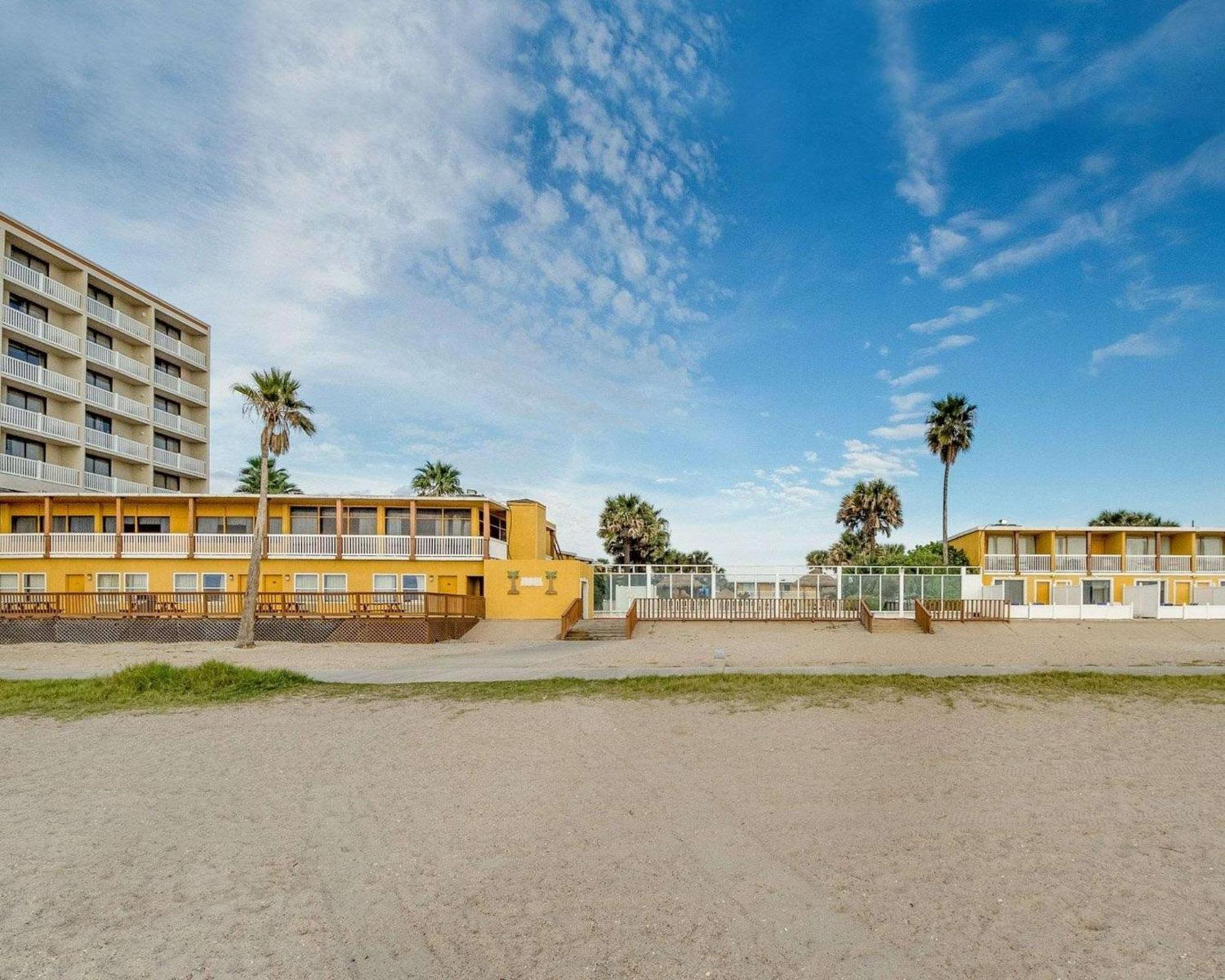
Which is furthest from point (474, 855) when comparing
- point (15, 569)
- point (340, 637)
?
point (15, 569)

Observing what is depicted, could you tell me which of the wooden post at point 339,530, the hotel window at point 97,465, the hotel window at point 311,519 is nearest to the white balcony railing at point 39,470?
the hotel window at point 97,465

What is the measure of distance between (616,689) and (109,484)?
41164 mm

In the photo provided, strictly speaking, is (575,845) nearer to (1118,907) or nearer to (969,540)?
(1118,907)

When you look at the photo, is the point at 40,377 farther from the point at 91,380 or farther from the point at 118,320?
the point at 118,320

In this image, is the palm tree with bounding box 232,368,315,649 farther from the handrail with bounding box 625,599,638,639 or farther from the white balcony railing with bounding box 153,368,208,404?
the white balcony railing with bounding box 153,368,208,404

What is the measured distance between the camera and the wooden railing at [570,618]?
2892 centimetres

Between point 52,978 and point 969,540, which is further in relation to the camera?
point 969,540

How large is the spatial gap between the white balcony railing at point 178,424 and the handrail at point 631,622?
115 feet

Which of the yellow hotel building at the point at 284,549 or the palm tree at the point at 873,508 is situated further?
the palm tree at the point at 873,508

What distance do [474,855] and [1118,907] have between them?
515 centimetres

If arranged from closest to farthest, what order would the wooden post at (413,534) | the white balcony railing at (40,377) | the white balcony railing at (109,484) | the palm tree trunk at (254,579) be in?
the palm tree trunk at (254,579) < the wooden post at (413,534) < the white balcony railing at (40,377) < the white balcony railing at (109,484)

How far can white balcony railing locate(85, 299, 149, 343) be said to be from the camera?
42469mm

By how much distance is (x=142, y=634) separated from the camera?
28.2 metres

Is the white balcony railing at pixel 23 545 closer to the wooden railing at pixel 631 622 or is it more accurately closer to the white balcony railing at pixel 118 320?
the white balcony railing at pixel 118 320
